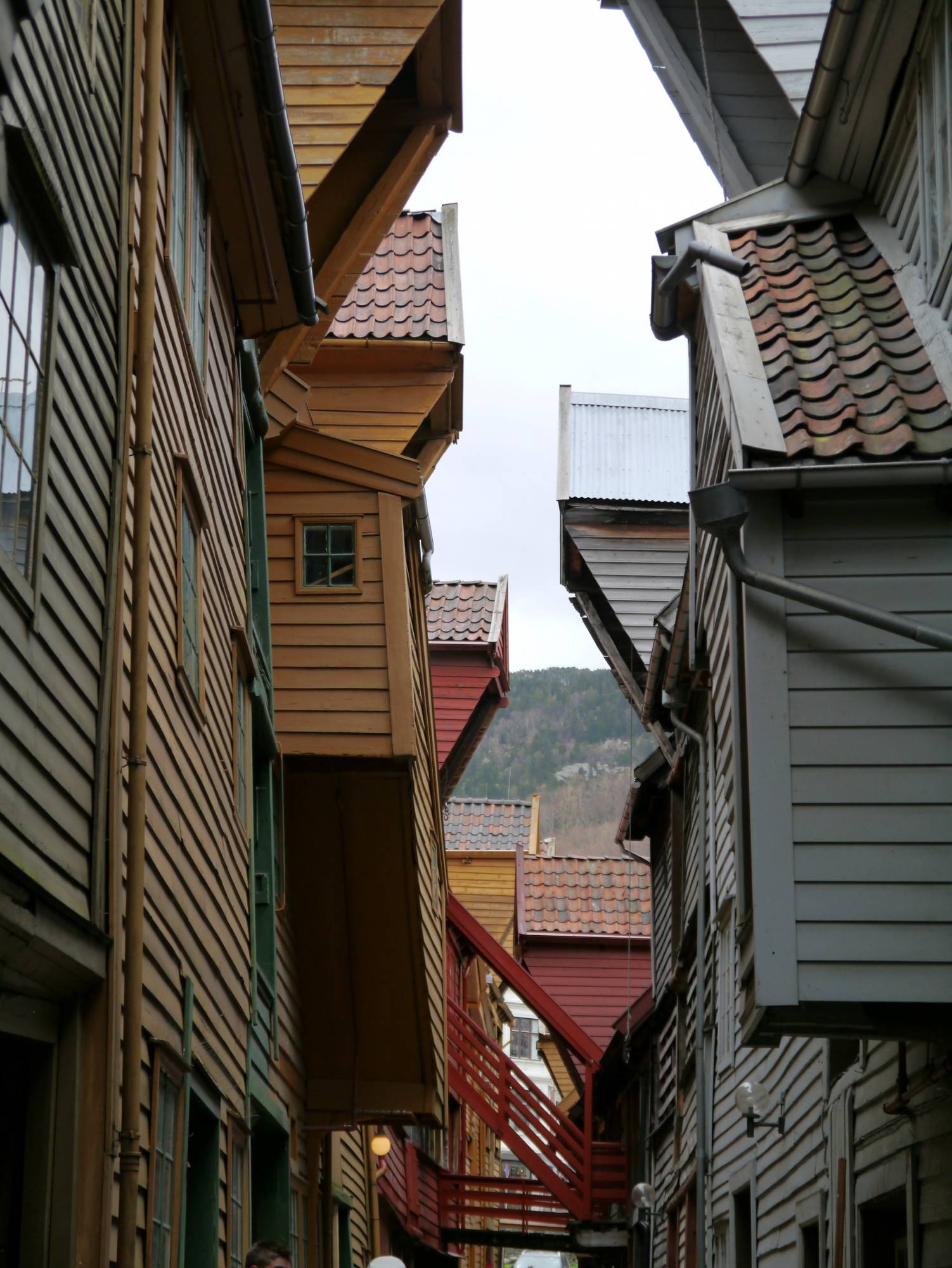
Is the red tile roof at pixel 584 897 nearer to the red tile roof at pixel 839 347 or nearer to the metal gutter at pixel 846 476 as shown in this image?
the red tile roof at pixel 839 347

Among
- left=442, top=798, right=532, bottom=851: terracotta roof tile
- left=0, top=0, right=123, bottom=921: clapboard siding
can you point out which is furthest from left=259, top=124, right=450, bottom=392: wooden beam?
left=442, top=798, right=532, bottom=851: terracotta roof tile

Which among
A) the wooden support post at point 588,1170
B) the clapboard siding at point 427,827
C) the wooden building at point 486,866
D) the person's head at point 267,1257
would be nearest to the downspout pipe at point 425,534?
the clapboard siding at point 427,827

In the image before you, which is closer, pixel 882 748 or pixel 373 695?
pixel 882 748

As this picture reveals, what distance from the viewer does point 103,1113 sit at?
17.3 feet

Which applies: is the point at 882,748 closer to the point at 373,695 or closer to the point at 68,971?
the point at 68,971

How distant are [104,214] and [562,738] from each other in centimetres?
14860

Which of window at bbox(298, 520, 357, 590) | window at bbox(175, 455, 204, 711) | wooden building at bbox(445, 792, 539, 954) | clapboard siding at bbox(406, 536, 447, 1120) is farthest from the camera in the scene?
wooden building at bbox(445, 792, 539, 954)

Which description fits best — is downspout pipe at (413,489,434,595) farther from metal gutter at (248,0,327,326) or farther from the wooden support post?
the wooden support post

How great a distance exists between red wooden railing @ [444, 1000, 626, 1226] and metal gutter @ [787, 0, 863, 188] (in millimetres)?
13334

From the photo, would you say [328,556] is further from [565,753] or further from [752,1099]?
[565,753]

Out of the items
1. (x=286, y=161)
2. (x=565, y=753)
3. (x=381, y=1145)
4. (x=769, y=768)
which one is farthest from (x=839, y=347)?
(x=565, y=753)

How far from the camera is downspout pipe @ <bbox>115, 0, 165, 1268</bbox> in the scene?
5508 mm

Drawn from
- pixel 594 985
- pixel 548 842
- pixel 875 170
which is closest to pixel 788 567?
pixel 875 170

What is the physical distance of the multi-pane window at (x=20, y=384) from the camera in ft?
15.6
